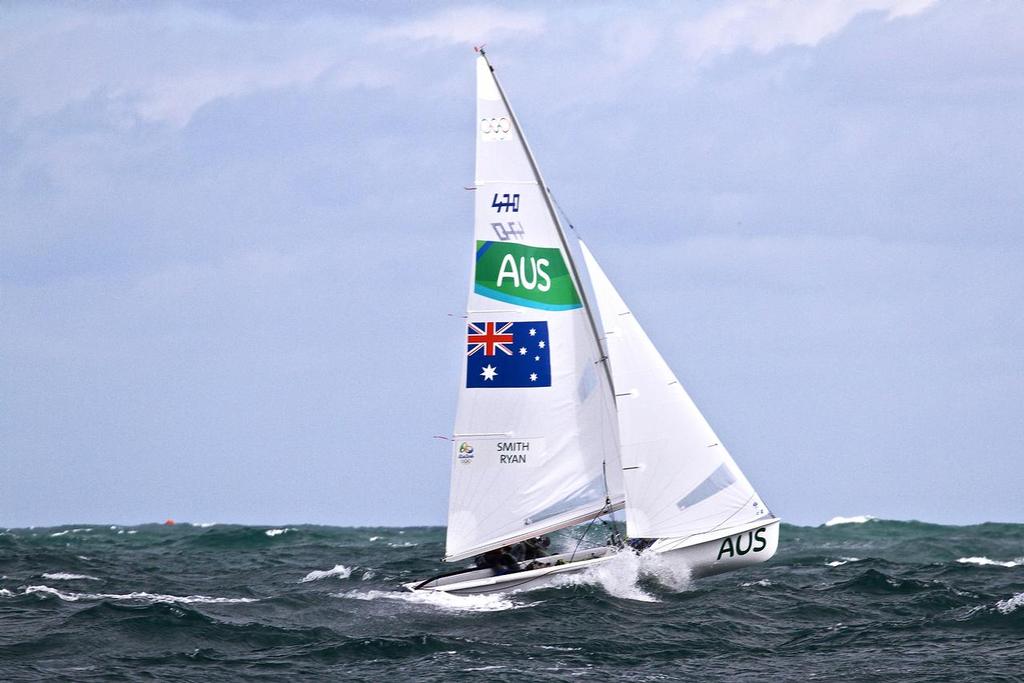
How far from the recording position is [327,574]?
36688 millimetres

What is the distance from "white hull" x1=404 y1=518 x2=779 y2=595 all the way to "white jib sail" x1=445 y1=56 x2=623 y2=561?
1.20 metres

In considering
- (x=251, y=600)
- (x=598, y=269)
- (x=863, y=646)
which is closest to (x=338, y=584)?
(x=251, y=600)

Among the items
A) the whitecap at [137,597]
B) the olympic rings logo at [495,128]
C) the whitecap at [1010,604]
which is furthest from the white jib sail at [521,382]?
the whitecap at [1010,604]

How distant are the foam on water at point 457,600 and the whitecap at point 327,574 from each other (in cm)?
645

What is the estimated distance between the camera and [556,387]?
92.7ft

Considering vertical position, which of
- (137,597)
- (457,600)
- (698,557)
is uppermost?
(698,557)

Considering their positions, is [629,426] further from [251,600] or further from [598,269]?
[251,600]

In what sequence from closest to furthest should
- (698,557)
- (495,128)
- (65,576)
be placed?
(698,557) < (495,128) < (65,576)

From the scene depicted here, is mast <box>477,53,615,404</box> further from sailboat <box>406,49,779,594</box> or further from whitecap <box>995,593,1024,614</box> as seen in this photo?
whitecap <box>995,593,1024,614</box>

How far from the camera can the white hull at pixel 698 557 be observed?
87.6ft

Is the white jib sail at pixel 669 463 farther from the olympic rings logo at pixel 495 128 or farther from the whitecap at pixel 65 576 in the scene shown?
the whitecap at pixel 65 576

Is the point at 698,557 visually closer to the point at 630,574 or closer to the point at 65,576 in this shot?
the point at 630,574

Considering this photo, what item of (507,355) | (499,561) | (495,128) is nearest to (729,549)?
(499,561)

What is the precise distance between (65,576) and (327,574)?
6779 mm
